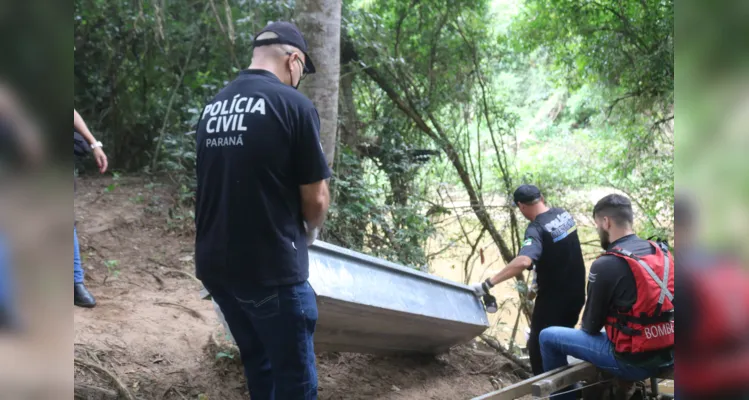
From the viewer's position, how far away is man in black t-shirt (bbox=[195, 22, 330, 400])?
2174 mm

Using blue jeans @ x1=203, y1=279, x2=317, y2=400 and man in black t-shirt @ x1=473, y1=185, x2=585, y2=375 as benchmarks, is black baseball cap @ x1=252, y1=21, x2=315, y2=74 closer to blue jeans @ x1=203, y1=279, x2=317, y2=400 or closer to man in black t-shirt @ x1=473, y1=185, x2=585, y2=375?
blue jeans @ x1=203, y1=279, x2=317, y2=400

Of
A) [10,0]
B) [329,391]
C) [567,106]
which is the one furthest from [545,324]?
[567,106]

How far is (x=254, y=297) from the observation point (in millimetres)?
2219

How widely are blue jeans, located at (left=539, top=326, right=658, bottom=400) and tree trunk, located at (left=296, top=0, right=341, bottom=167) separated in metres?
1.88

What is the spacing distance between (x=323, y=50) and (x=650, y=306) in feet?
8.13

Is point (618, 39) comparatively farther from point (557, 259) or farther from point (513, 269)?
point (513, 269)

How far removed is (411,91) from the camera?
8102mm

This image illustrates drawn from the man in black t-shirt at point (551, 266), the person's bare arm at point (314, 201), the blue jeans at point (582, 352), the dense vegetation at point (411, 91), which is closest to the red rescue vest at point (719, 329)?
the person's bare arm at point (314, 201)

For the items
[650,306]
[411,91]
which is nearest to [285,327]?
[650,306]

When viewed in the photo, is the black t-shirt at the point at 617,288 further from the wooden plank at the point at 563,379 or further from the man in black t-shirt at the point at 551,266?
the man in black t-shirt at the point at 551,266

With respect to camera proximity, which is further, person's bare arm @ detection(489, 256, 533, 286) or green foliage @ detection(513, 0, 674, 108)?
green foliage @ detection(513, 0, 674, 108)

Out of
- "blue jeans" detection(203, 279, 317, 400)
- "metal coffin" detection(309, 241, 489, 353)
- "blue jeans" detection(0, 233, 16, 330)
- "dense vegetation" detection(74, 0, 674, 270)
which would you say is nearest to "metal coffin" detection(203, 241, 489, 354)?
"metal coffin" detection(309, 241, 489, 353)

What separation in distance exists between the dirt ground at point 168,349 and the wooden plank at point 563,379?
863 mm

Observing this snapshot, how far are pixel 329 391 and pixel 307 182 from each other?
2.15m
